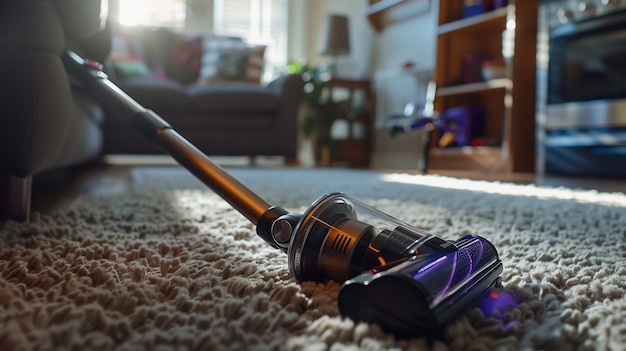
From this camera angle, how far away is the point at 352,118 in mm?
3801

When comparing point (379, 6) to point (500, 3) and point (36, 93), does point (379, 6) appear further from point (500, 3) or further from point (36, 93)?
point (36, 93)

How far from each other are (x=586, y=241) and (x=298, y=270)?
45 centimetres

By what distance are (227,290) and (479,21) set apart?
9.17 ft

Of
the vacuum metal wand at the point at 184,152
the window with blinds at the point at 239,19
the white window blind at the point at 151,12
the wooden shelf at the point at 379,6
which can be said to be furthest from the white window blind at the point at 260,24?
the vacuum metal wand at the point at 184,152

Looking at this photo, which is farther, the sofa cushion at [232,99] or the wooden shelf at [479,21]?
the sofa cushion at [232,99]

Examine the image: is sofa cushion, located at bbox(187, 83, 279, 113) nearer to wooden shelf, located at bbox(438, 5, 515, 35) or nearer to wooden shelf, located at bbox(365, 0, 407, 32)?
wooden shelf, located at bbox(438, 5, 515, 35)

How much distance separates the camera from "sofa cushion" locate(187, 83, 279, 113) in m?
2.86

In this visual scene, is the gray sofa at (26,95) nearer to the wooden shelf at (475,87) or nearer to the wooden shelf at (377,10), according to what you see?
the wooden shelf at (475,87)

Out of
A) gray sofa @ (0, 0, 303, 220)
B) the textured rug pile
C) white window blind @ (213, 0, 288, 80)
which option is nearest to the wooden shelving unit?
white window blind @ (213, 0, 288, 80)

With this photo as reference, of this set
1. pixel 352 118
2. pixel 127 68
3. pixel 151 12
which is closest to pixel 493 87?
pixel 352 118

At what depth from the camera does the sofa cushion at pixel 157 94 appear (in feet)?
9.04

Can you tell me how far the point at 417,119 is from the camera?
2773 millimetres

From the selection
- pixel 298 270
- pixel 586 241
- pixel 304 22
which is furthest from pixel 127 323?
pixel 304 22

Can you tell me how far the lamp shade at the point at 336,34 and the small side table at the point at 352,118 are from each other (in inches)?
10.4
